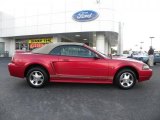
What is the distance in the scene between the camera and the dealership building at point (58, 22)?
2512 cm

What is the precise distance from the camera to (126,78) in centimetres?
767

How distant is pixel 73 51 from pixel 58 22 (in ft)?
65.4

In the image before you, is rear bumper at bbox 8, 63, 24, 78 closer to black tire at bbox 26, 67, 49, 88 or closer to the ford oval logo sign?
black tire at bbox 26, 67, 49, 88

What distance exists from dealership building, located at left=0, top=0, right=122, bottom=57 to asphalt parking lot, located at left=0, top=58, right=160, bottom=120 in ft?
44.8

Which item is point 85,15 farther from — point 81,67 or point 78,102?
point 78,102

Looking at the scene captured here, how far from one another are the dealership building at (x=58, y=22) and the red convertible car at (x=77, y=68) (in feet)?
42.7

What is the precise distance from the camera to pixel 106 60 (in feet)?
25.0

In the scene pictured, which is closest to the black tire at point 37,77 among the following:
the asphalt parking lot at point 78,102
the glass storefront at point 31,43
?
the asphalt parking lot at point 78,102

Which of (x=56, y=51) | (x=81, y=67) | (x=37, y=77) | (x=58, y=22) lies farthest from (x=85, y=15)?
(x=37, y=77)

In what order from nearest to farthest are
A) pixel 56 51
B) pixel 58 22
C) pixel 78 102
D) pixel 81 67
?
pixel 78 102
pixel 81 67
pixel 56 51
pixel 58 22

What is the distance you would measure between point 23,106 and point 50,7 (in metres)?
23.3

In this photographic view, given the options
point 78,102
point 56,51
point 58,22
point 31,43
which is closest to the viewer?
point 78,102

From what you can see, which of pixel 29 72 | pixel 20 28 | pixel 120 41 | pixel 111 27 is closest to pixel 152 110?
pixel 29 72

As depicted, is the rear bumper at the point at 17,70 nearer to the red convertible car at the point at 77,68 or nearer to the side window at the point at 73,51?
the red convertible car at the point at 77,68
